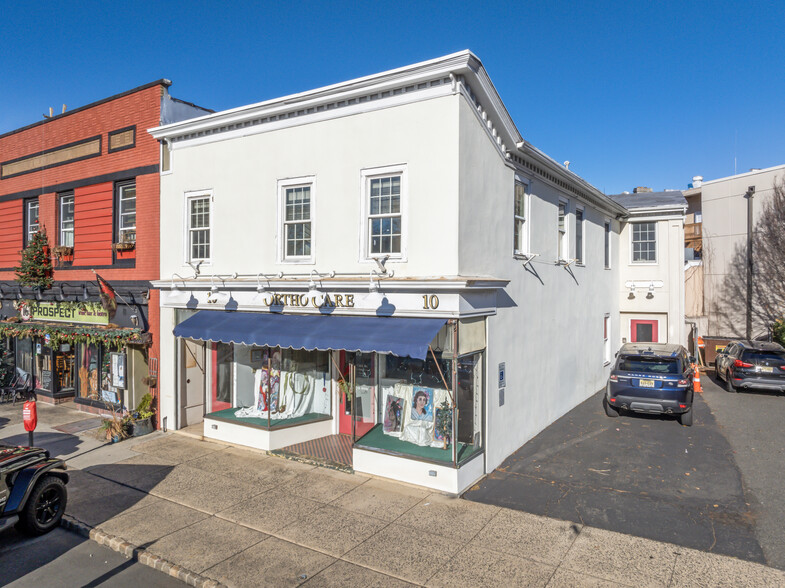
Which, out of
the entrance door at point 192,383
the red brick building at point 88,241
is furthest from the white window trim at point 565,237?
the red brick building at point 88,241

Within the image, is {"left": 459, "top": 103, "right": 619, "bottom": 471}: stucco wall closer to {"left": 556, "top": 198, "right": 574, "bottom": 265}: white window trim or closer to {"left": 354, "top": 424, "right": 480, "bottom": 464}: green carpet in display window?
{"left": 556, "top": 198, "right": 574, "bottom": 265}: white window trim

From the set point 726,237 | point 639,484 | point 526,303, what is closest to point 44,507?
point 526,303

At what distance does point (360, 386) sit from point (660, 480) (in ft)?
20.7

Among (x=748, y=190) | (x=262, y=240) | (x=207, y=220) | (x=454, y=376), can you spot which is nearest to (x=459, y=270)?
(x=454, y=376)

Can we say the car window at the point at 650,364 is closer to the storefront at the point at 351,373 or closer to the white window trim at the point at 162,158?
the storefront at the point at 351,373

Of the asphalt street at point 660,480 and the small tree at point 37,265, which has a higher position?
the small tree at point 37,265

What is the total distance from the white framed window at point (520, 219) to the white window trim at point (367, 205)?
3.36 meters

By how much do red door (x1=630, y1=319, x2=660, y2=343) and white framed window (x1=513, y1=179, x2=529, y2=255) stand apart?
1179 cm

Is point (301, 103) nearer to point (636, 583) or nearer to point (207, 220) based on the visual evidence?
point (207, 220)

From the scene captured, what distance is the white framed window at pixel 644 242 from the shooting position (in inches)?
840

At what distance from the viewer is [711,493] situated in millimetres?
9305

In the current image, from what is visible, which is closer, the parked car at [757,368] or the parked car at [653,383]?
the parked car at [653,383]

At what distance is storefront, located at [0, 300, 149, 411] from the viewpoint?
1408cm

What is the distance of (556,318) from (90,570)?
11717 mm
